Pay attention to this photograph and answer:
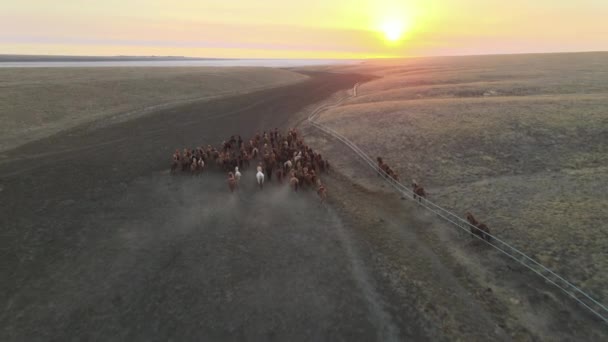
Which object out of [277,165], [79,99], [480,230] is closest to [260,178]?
[277,165]

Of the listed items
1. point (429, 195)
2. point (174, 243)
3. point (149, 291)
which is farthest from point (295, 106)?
point (149, 291)

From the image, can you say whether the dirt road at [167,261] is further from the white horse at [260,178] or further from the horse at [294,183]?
the horse at [294,183]

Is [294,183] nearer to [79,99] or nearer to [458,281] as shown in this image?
[458,281]

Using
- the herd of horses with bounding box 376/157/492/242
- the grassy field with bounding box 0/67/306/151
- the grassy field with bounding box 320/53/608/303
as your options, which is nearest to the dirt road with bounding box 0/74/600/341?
the herd of horses with bounding box 376/157/492/242

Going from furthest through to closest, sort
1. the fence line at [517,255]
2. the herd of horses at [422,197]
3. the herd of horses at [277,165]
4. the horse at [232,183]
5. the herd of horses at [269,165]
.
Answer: the herd of horses at [269,165] < the herd of horses at [277,165] < the horse at [232,183] < the herd of horses at [422,197] < the fence line at [517,255]

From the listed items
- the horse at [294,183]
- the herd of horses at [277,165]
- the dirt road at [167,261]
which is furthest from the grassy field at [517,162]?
the horse at [294,183]

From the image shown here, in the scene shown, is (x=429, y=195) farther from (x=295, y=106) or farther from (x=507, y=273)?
(x=295, y=106)

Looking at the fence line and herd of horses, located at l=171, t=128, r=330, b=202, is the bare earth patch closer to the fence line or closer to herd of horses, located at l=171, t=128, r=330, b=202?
the fence line
